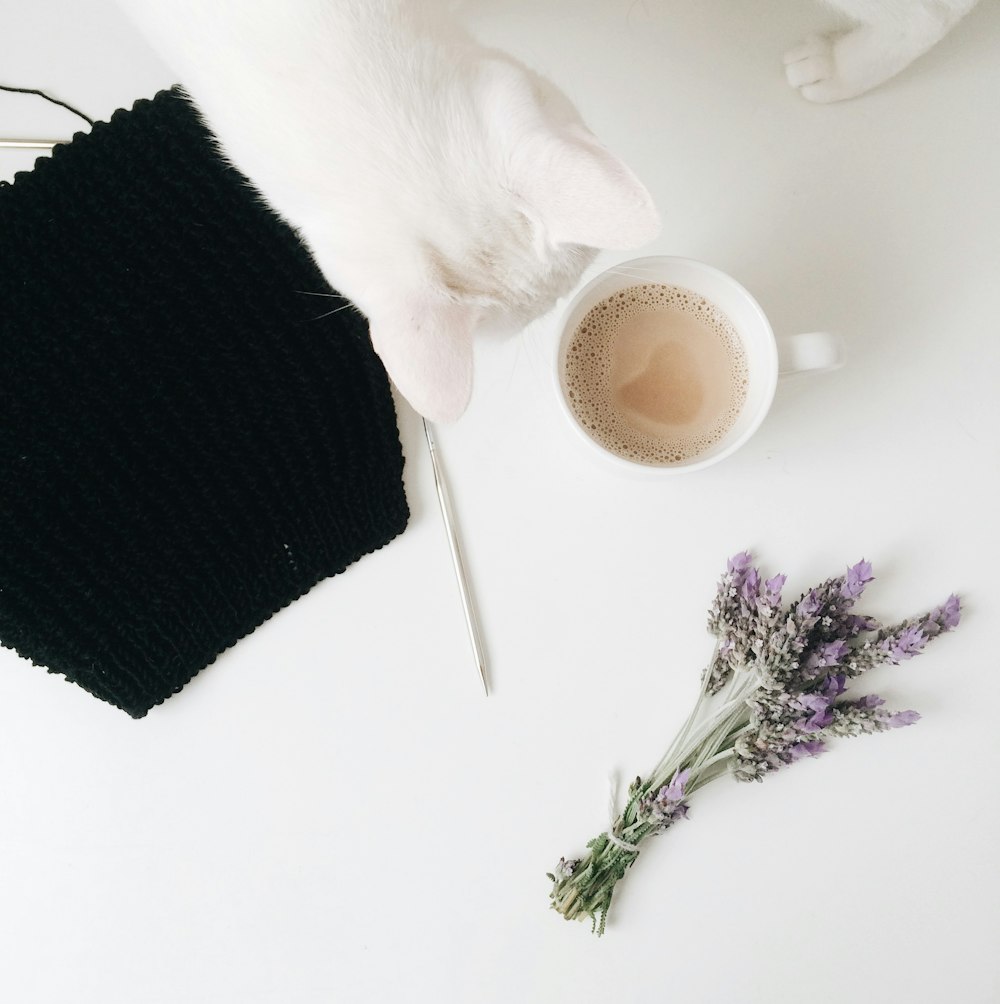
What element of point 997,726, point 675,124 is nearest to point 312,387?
point 675,124

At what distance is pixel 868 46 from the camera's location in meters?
0.59

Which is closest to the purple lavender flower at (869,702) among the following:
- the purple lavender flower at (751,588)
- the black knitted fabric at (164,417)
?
the purple lavender flower at (751,588)

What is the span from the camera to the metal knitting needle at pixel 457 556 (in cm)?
62

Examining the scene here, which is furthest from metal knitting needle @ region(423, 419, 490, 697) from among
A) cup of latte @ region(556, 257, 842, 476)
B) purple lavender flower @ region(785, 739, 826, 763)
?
purple lavender flower @ region(785, 739, 826, 763)

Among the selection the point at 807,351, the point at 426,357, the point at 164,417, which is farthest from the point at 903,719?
the point at 164,417

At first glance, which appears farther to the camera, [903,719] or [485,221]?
[903,719]

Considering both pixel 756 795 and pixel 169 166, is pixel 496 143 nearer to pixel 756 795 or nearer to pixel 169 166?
pixel 169 166

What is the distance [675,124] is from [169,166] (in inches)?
15.7

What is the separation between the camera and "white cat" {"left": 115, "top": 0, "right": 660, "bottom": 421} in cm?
40

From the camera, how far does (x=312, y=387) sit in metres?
0.61

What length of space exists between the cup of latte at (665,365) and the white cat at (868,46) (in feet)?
0.72

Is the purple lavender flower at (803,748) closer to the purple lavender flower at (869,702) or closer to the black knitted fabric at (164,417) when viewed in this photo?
the purple lavender flower at (869,702)

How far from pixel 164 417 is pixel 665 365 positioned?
0.39 metres

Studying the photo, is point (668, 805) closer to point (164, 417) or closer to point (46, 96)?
point (164, 417)
